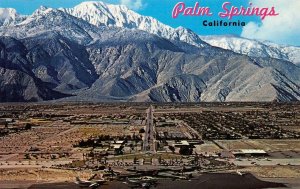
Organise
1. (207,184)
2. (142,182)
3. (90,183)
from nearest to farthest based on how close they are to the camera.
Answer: (207,184)
(142,182)
(90,183)

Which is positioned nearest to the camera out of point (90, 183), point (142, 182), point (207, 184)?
point (207, 184)

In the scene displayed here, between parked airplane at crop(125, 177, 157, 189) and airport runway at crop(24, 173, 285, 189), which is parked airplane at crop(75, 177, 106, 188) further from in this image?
parked airplane at crop(125, 177, 157, 189)

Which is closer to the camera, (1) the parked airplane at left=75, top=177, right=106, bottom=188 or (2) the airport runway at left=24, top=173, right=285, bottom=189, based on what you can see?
(2) the airport runway at left=24, top=173, right=285, bottom=189

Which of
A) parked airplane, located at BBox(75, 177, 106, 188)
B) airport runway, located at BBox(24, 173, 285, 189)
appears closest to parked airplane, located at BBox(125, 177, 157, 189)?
airport runway, located at BBox(24, 173, 285, 189)

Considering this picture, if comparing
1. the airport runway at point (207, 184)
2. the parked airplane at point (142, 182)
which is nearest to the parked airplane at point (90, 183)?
the airport runway at point (207, 184)

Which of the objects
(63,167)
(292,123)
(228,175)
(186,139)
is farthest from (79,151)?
(292,123)

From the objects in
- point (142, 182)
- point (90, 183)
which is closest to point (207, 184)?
point (142, 182)

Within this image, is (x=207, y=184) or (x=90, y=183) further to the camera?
(x=90, y=183)

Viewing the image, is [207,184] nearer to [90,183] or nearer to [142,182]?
[142,182]

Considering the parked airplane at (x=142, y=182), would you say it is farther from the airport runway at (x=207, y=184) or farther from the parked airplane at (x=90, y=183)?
the parked airplane at (x=90, y=183)

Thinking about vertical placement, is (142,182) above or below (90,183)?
above

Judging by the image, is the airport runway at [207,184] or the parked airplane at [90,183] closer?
the airport runway at [207,184]
